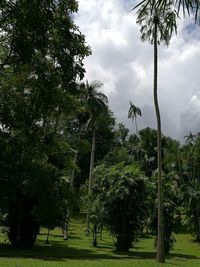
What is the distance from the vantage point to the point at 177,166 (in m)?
63.7

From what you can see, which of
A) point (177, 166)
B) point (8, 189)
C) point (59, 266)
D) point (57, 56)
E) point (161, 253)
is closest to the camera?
point (57, 56)

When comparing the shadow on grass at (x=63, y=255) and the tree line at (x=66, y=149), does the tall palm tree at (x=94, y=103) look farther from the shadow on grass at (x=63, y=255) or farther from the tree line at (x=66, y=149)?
the shadow on grass at (x=63, y=255)

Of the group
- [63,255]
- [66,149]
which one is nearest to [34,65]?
[63,255]

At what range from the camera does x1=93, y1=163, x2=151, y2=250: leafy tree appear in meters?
35.4

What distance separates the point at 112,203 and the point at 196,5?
2984 cm

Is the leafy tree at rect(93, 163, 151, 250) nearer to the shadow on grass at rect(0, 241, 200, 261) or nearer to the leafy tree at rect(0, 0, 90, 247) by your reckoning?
the shadow on grass at rect(0, 241, 200, 261)

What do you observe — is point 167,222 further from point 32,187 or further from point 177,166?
point 177,166

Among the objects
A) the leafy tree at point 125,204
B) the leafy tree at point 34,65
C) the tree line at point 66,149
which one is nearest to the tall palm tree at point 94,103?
the tree line at point 66,149

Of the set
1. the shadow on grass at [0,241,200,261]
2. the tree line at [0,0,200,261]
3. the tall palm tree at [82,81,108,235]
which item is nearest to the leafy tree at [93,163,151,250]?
the tree line at [0,0,200,261]

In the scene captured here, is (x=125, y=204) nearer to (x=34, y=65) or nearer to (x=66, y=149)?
(x=66, y=149)

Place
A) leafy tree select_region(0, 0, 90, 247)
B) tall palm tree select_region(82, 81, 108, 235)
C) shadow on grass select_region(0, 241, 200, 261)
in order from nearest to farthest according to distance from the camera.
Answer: leafy tree select_region(0, 0, 90, 247) → shadow on grass select_region(0, 241, 200, 261) → tall palm tree select_region(82, 81, 108, 235)

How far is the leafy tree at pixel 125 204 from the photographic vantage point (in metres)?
35.4

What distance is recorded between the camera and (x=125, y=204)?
117 ft

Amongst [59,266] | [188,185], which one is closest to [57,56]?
[59,266]
